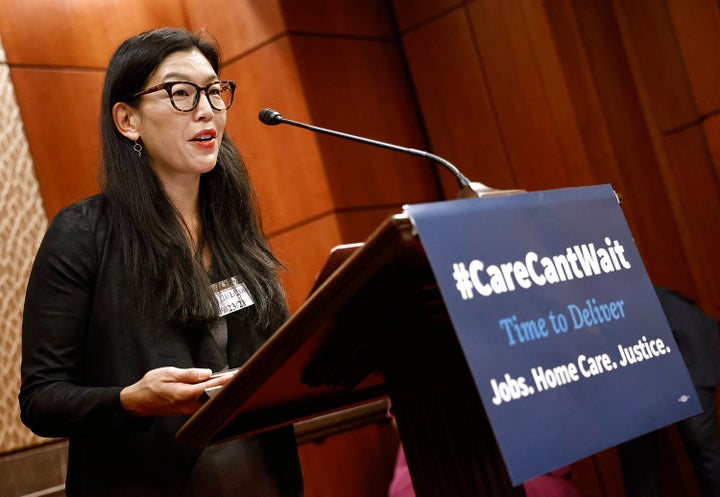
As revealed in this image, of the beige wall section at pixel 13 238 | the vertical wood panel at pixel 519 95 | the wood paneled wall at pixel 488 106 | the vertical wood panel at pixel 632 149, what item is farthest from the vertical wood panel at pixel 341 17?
the beige wall section at pixel 13 238

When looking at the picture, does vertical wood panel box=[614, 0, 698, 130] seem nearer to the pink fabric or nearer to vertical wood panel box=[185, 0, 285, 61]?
vertical wood panel box=[185, 0, 285, 61]

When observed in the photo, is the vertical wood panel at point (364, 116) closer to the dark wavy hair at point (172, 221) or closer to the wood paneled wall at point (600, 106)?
the wood paneled wall at point (600, 106)

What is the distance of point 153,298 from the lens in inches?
67.6

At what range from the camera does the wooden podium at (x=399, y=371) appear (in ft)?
4.09

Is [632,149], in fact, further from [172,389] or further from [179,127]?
[172,389]

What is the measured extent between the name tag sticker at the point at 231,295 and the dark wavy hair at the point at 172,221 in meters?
0.02

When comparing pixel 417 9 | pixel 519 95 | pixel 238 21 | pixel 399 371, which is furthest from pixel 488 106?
pixel 399 371

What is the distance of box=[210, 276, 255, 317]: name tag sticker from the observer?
177 centimetres

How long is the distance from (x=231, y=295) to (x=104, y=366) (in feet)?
0.87

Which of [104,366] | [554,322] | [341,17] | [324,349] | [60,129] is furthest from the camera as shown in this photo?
[341,17]

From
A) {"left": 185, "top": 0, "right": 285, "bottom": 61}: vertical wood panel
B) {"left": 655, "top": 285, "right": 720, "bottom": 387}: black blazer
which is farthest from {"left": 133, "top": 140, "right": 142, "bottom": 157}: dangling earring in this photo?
{"left": 185, "top": 0, "right": 285, "bottom": 61}: vertical wood panel

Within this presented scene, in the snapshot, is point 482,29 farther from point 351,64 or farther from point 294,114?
point 294,114

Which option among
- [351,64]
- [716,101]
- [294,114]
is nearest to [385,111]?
[351,64]

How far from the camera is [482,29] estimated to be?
17.4 feet
